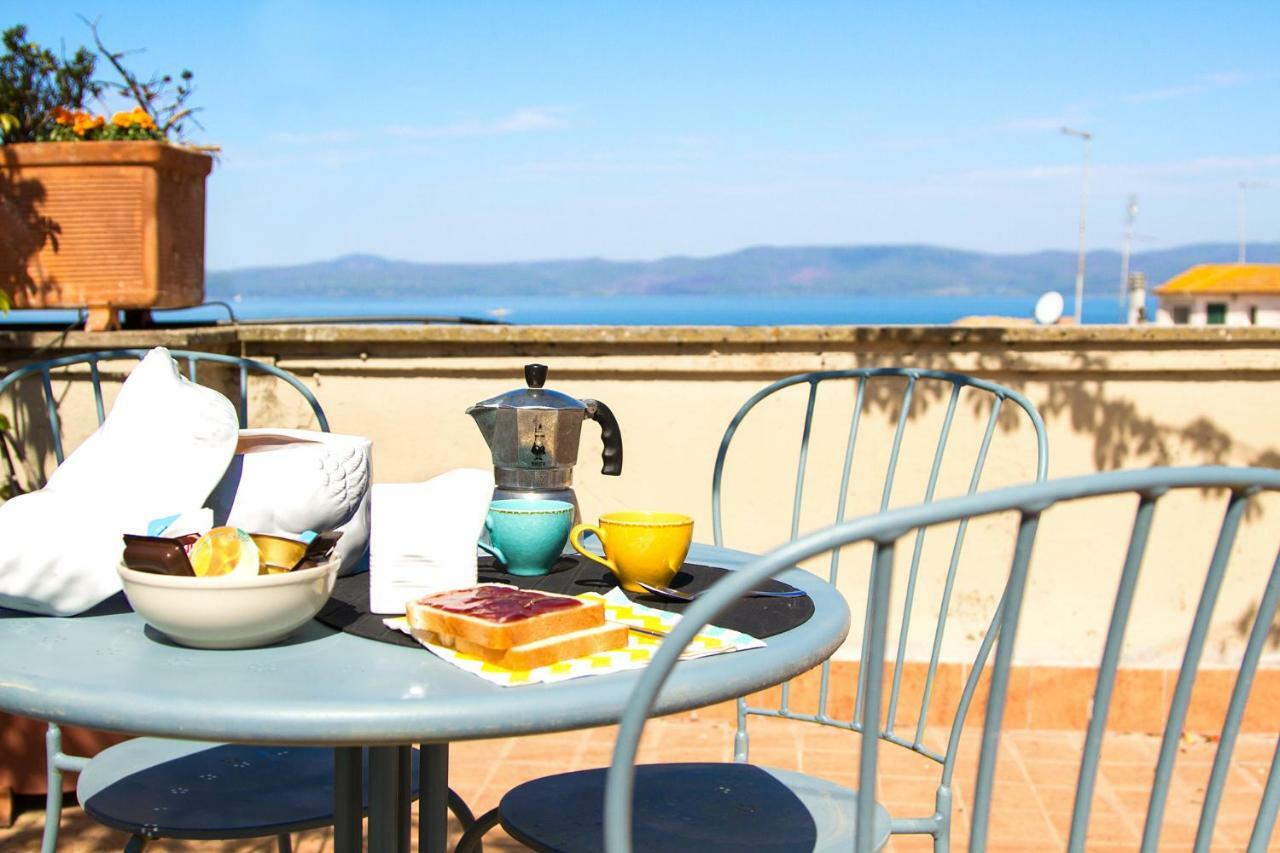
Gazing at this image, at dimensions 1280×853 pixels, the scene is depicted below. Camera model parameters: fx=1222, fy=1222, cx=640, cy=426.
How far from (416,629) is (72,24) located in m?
3.02

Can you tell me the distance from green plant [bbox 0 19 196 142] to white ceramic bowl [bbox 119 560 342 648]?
2468 millimetres

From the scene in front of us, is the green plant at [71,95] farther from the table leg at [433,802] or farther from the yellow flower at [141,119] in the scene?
the table leg at [433,802]

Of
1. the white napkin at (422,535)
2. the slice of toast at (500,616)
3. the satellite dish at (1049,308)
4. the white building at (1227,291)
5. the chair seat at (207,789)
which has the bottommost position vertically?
the chair seat at (207,789)

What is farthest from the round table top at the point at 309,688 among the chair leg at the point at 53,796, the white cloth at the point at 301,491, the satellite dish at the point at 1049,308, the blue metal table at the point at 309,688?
the satellite dish at the point at 1049,308

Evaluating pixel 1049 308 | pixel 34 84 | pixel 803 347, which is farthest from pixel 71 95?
pixel 1049 308

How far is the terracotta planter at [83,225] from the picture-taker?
3.12 m

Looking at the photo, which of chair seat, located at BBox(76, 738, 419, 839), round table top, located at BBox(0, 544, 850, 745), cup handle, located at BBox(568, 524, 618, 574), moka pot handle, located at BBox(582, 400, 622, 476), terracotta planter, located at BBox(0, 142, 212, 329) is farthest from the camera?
terracotta planter, located at BBox(0, 142, 212, 329)

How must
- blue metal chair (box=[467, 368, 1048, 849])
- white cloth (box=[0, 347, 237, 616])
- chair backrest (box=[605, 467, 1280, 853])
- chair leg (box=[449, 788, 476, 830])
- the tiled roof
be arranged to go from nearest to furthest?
chair backrest (box=[605, 467, 1280, 853])
white cloth (box=[0, 347, 237, 616])
blue metal chair (box=[467, 368, 1048, 849])
chair leg (box=[449, 788, 476, 830])
the tiled roof

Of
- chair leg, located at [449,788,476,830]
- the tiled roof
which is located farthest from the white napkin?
the tiled roof

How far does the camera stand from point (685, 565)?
1722 mm

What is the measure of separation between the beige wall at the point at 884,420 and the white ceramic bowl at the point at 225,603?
2129 mm

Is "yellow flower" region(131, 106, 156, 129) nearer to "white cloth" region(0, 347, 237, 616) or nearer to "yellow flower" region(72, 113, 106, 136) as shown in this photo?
"yellow flower" region(72, 113, 106, 136)

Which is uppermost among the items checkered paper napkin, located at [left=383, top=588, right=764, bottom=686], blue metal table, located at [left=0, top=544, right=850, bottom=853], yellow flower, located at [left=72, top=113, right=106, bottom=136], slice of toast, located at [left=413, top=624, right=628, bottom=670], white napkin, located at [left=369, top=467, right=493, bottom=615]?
yellow flower, located at [left=72, top=113, right=106, bottom=136]

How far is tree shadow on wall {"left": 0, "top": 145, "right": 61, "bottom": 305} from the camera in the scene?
3133 mm
